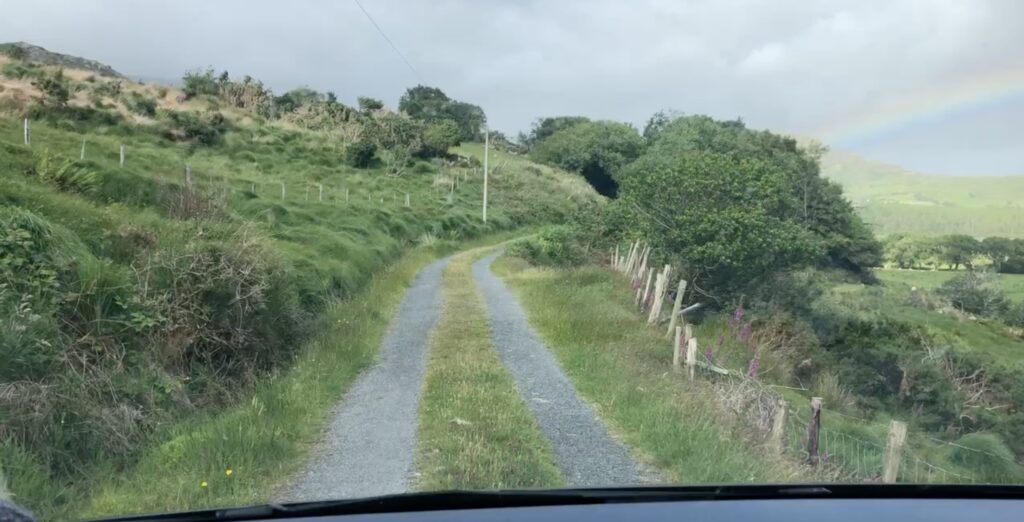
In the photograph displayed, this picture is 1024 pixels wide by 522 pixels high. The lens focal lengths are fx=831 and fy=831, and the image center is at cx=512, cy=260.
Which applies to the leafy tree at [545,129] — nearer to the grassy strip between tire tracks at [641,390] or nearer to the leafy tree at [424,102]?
the leafy tree at [424,102]

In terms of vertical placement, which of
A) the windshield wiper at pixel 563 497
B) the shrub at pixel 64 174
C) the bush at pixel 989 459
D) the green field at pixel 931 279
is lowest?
the bush at pixel 989 459

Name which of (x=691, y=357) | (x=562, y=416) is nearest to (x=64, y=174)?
(x=562, y=416)

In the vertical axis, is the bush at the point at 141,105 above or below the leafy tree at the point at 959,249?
above

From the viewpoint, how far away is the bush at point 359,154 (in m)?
43.9

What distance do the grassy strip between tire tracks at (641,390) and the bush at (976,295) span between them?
13.6 m

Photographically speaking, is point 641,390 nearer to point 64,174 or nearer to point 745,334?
point 745,334

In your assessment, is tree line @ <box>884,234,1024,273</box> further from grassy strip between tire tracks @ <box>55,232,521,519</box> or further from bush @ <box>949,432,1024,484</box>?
grassy strip between tire tracks @ <box>55,232,521,519</box>

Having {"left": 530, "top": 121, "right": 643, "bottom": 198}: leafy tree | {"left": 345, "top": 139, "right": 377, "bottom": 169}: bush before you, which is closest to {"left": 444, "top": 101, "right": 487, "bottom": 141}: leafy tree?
{"left": 530, "top": 121, "right": 643, "bottom": 198}: leafy tree

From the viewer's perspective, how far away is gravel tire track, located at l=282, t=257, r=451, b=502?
6469mm

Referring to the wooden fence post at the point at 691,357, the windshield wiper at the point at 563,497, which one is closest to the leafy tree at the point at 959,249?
the wooden fence post at the point at 691,357

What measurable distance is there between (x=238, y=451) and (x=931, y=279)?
→ 1136 inches

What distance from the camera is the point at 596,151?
230ft

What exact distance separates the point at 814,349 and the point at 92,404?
51.8ft

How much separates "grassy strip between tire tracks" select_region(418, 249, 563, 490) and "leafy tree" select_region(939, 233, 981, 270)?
23330 mm
